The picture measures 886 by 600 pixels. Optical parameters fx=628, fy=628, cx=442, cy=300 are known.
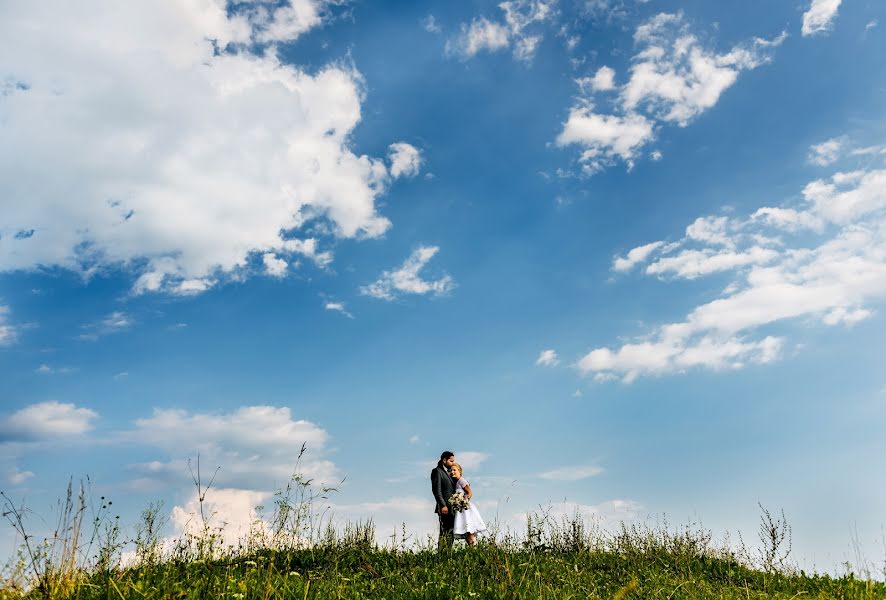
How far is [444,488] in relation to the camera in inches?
579

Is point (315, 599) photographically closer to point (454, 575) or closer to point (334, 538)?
point (454, 575)

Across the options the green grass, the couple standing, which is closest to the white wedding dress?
the couple standing

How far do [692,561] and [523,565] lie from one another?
4.48m

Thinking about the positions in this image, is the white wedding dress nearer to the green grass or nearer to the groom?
the groom

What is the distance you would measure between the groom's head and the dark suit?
0.26 feet

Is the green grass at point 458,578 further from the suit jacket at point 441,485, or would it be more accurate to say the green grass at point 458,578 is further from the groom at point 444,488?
the suit jacket at point 441,485

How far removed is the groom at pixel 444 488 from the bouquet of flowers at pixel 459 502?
26cm

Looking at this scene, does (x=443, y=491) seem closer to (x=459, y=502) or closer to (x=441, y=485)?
(x=441, y=485)

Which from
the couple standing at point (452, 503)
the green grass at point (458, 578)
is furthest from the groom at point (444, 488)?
the green grass at point (458, 578)

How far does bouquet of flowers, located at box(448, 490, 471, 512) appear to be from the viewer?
14.1 metres

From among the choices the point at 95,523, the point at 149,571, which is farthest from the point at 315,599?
the point at 95,523

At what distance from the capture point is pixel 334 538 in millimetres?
11797

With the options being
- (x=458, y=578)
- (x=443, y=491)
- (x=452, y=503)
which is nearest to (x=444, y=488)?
(x=443, y=491)

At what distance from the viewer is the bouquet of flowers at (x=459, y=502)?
1410 cm
